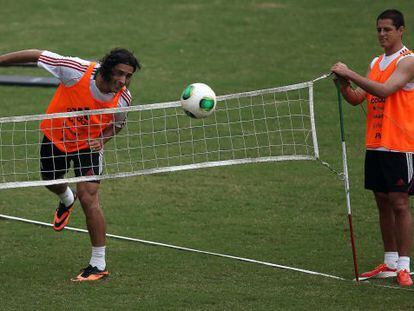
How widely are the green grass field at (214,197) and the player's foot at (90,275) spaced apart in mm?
105

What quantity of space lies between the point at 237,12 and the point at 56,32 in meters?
3.96

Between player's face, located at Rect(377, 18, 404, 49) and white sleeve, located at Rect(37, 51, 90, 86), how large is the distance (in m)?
2.80

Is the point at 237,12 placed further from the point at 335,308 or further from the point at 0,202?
the point at 335,308

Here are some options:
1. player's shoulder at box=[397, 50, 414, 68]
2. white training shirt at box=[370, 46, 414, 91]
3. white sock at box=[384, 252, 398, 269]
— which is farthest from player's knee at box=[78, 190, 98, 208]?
player's shoulder at box=[397, 50, 414, 68]

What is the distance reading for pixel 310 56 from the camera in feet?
60.3

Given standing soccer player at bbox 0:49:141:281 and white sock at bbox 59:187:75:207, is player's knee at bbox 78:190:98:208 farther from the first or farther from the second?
white sock at bbox 59:187:75:207

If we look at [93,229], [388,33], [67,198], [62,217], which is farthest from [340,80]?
[62,217]

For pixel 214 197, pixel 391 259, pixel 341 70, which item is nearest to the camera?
pixel 341 70

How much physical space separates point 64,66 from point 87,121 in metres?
0.56

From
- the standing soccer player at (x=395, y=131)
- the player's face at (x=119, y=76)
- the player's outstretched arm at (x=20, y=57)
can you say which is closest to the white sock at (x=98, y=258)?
the player's face at (x=119, y=76)

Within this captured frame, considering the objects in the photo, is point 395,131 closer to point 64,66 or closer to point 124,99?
point 124,99

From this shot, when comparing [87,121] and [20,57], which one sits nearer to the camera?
[20,57]

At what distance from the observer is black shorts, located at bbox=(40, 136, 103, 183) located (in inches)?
358

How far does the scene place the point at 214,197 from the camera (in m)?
12.1
